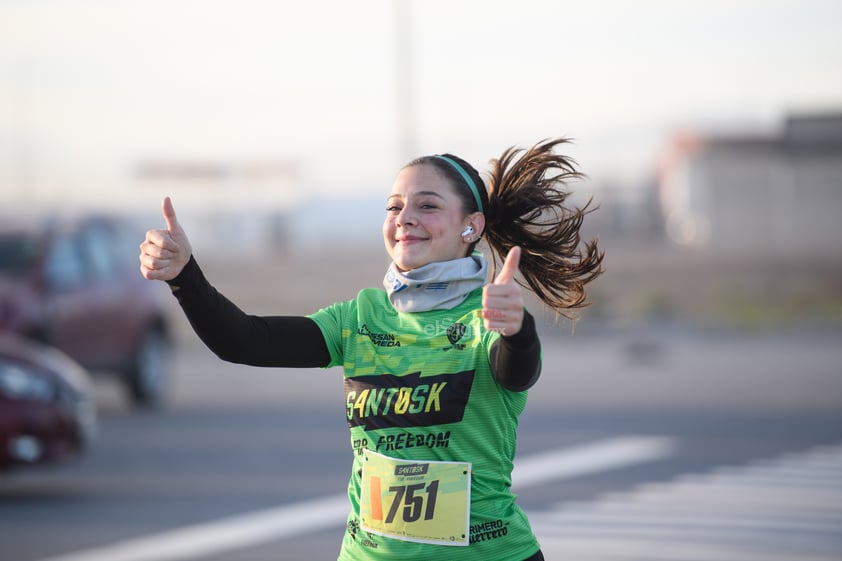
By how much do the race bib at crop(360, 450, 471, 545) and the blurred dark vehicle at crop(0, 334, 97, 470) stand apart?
5981mm

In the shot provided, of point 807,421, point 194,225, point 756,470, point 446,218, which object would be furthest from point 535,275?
point 194,225

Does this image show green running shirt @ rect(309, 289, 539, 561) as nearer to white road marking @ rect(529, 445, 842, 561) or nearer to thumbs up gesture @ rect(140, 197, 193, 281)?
thumbs up gesture @ rect(140, 197, 193, 281)

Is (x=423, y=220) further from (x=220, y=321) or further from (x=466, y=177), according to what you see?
(x=220, y=321)

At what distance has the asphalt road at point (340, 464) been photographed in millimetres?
7340

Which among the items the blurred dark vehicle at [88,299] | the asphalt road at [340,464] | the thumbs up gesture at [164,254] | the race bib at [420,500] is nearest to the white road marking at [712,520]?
the asphalt road at [340,464]

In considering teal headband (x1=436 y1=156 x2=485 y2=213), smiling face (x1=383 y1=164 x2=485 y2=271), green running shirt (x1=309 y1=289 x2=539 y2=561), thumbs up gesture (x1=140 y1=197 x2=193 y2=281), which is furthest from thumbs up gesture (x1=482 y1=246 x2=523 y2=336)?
thumbs up gesture (x1=140 y1=197 x2=193 y2=281)

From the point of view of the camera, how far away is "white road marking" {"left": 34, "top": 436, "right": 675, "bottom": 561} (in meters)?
7.13

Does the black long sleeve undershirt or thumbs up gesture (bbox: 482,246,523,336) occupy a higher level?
thumbs up gesture (bbox: 482,246,523,336)

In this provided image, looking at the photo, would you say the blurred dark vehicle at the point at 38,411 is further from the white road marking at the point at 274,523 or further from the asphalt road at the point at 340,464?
the white road marking at the point at 274,523

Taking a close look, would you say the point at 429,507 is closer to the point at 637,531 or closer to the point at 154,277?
the point at 154,277

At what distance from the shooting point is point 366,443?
3316 millimetres

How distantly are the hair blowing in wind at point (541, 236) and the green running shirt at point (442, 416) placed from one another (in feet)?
1.41

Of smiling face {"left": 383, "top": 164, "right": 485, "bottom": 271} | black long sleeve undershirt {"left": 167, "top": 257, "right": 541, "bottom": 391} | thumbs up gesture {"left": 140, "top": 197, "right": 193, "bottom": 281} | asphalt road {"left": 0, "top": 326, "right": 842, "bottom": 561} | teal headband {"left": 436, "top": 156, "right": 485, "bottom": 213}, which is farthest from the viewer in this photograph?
asphalt road {"left": 0, "top": 326, "right": 842, "bottom": 561}

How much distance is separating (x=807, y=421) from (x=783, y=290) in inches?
719
